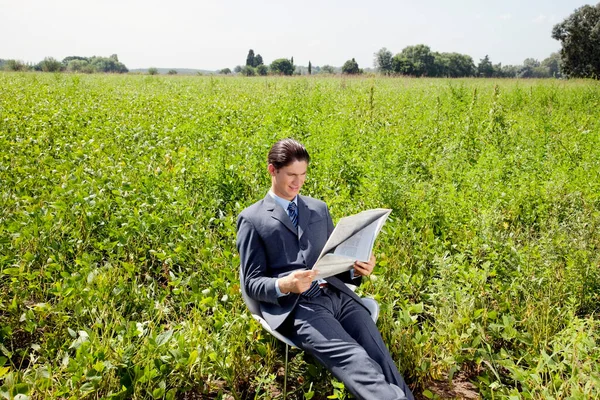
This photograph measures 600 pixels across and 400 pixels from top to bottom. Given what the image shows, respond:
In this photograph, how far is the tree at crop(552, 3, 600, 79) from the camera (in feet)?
92.9

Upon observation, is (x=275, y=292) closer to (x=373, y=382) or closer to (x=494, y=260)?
(x=373, y=382)

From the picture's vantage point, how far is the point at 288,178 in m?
2.32

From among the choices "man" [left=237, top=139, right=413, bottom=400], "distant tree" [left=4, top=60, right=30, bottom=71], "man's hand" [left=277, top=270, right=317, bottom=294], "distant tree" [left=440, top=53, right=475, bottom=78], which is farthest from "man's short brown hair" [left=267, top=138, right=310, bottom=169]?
"distant tree" [left=440, top=53, right=475, bottom=78]

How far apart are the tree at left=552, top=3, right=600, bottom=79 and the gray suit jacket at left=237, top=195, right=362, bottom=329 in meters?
31.0

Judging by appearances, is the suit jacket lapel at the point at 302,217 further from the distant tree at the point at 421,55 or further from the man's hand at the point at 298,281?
the distant tree at the point at 421,55

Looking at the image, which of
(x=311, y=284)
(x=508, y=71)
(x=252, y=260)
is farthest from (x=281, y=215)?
(x=508, y=71)

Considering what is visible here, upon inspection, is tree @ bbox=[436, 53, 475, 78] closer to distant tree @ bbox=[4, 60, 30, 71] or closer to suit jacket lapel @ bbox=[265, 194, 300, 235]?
distant tree @ bbox=[4, 60, 30, 71]

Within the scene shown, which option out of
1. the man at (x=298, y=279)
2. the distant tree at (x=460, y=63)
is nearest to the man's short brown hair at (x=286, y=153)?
the man at (x=298, y=279)

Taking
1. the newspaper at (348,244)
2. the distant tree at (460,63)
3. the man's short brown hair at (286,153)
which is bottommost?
the newspaper at (348,244)

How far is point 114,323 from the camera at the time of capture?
2570mm

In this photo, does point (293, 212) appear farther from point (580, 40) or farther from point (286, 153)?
point (580, 40)

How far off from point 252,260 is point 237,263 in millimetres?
709

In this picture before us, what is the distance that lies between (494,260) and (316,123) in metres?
4.47

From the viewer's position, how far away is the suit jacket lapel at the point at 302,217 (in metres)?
2.34
